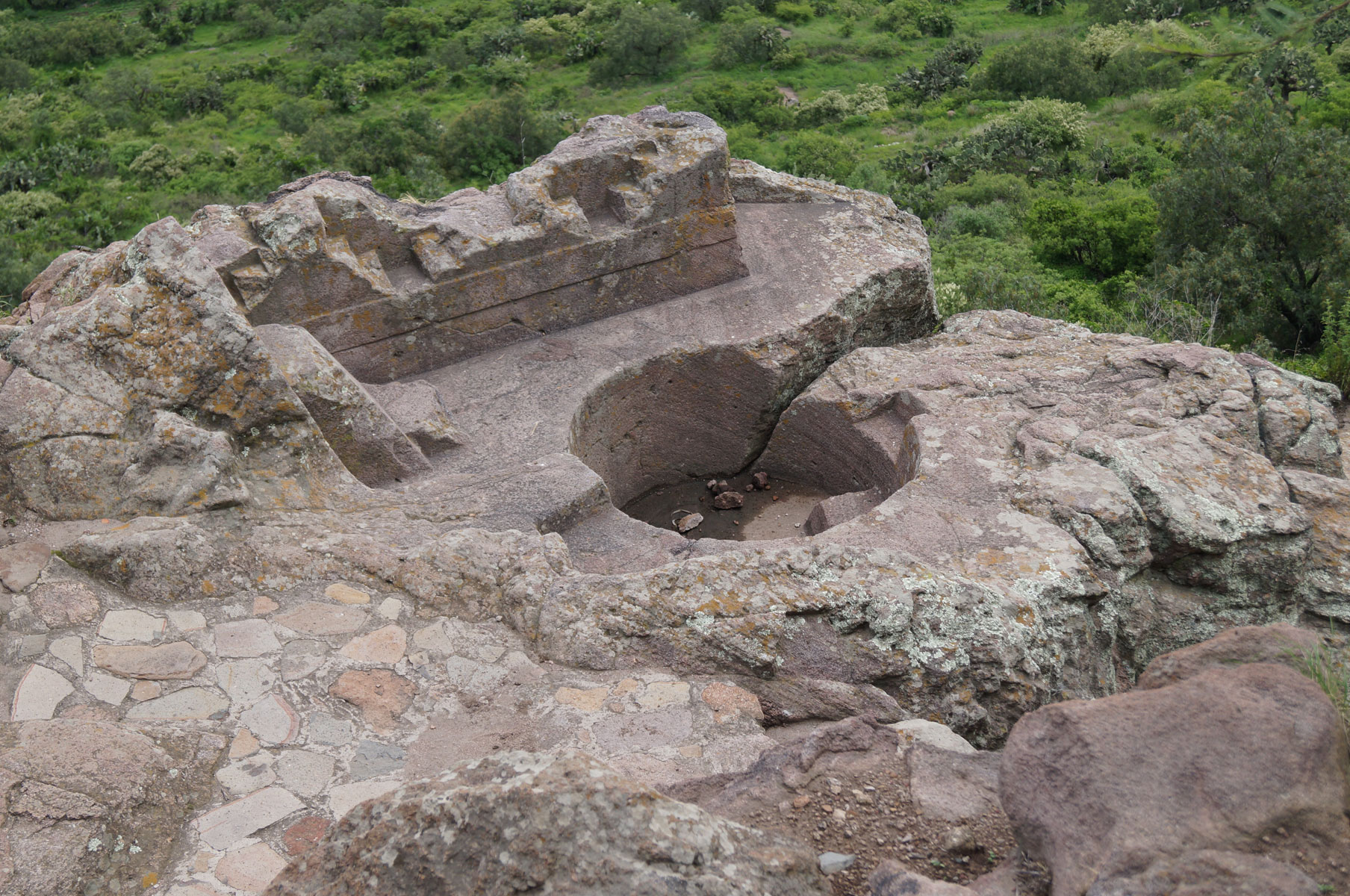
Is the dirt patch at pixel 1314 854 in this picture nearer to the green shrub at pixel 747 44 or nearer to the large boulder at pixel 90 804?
the large boulder at pixel 90 804

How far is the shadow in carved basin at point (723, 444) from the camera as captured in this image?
965cm

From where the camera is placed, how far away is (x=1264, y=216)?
56.9 ft

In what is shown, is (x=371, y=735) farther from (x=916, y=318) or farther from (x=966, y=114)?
(x=966, y=114)

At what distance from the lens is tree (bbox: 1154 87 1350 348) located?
16.7 metres

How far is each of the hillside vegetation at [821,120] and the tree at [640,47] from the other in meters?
0.10

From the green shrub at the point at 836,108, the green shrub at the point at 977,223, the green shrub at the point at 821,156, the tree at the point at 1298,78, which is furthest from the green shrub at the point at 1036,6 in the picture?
the green shrub at the point at 977,223

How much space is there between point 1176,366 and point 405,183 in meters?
24.8

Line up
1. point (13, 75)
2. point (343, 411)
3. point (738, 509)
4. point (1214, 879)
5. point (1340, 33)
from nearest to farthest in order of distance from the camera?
point (1214, 879) < point (343, 411) < point (738, 509) < point (1340, 33) < point (13, 75)

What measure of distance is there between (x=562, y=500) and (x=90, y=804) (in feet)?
12.3

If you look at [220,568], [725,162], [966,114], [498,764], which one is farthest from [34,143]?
[498,764]

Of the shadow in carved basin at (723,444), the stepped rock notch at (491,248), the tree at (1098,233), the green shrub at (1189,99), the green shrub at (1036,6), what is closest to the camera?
the stepped rock notch at (491,248)

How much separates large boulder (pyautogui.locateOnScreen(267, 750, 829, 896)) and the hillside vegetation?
39.2 feet

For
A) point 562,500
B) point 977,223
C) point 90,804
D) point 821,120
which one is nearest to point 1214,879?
point 90,804

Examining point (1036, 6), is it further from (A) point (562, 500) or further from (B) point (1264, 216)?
(A) point (562, 500)
